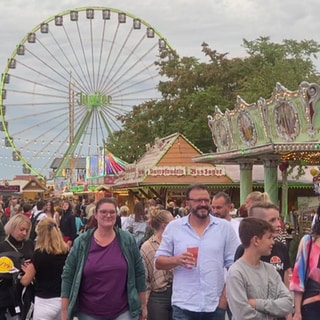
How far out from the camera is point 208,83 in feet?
147

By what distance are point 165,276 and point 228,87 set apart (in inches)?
1515

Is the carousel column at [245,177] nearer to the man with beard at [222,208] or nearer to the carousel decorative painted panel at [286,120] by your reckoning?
the carousel decorative painted panel at [286,120]

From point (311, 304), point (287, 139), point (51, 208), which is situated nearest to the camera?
point (311, 304)

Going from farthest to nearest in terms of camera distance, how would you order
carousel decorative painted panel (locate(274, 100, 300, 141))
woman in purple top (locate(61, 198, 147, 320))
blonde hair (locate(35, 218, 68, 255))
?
carousel decorative painted panel (locate(274, 100, 300, 141)) < blonde hair (locate(35, 218, 68, 255)) < woman in purple top (locate(61, 198, 147, 320))

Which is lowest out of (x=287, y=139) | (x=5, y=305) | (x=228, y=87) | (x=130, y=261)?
(x=5, y=305)

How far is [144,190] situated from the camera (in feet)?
120

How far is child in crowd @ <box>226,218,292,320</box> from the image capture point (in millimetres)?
5109

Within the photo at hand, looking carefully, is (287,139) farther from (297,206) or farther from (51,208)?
(297,206)

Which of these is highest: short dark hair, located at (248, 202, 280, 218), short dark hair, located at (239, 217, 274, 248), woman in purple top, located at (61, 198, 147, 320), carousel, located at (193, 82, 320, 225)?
carousel, located at (193, 82, 320, 225)

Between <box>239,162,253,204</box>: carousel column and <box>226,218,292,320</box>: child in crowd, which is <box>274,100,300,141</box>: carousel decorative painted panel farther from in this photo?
<box>226,218,292,320</box>: child in crowd

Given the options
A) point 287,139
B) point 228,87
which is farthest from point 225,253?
point 228,87

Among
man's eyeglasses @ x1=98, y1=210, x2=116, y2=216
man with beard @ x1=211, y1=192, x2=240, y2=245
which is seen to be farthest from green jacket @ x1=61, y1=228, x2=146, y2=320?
man with beard @ x1=211, y1=192, x2=240, y2=245

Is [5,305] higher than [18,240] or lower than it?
lower

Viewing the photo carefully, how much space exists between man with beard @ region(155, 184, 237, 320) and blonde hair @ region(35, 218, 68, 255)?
158 cm
